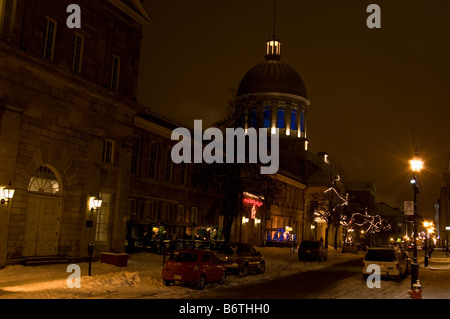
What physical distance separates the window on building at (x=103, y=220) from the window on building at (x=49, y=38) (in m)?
8.56

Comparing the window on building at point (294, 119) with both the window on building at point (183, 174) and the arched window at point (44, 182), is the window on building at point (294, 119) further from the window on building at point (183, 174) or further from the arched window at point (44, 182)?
the arched window at point (44, 182)

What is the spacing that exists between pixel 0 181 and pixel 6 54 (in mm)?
5575

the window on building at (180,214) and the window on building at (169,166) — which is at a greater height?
the window on building at (169,166)

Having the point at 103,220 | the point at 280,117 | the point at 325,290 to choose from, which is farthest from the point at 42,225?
the point at 280,117

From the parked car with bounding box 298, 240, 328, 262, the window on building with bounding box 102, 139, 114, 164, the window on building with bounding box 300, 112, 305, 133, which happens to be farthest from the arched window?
the window on building with bounding box 300, 112, 305, 133

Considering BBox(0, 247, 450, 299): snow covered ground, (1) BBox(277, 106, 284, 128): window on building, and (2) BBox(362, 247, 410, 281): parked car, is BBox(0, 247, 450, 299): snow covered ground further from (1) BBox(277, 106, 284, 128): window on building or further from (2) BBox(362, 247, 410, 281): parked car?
(1) BBox(277, 106, 284, 128): window on building

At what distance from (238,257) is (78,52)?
13865 mm

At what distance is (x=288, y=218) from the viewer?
7856 cm

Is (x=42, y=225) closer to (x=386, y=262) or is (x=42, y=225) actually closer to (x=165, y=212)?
(x=165, y=212)

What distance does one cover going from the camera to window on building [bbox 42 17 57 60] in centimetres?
2617

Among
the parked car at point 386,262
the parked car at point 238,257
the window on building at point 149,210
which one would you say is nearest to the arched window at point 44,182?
the parked car at point 238,257

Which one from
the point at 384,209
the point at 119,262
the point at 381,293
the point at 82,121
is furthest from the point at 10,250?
the point at 384,209

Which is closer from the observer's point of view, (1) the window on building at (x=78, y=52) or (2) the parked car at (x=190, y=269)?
(2) the parked car at (x=190, y=269)

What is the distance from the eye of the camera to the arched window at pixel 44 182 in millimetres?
26000
